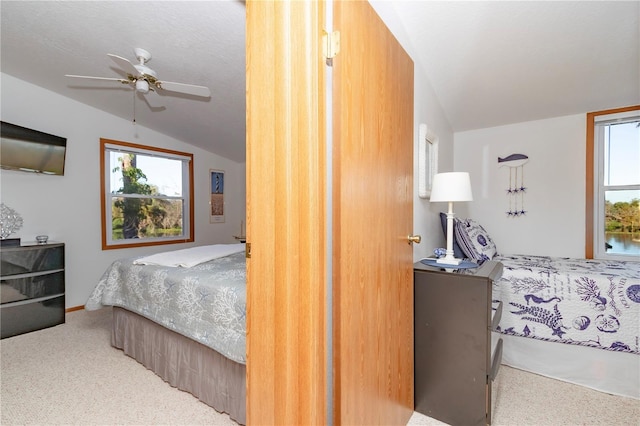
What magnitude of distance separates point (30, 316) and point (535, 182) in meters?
5.18

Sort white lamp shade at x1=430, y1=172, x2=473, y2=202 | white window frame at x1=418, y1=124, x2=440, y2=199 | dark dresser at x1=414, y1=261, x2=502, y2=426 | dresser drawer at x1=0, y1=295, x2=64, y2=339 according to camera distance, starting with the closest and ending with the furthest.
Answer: dark dresser at x1=414, y1=261, x2=502, y2=426, white lamp shade at x1=430, y1=172, x2=473, y2=202, white window frame at x1=418, y1=124, x2=440, y2=199, dresser drawer at x1=0, y1=295, x2=64, y2=339

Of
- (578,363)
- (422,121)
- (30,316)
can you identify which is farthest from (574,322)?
(30,316)

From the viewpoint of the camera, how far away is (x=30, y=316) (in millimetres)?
2730

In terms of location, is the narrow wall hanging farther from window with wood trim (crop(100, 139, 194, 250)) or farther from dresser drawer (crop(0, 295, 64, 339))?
dresser drawer (crop(0, 295, 64, 339))

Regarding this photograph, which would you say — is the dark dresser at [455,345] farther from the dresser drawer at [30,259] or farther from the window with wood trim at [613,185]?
the dresser drawer at [30,259]

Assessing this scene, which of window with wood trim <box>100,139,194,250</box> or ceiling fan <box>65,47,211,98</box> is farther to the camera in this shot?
window with wood trim <box>100,139,194,250</box>

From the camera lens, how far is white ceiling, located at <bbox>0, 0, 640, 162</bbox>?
5.89 ft

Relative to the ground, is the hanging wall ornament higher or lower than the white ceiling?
lower

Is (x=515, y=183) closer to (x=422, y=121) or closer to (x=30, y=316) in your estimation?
(x=422, y=121)

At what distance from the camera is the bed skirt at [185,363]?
5.12ft

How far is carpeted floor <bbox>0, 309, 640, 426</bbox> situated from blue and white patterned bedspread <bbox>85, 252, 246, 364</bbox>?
1.37ft

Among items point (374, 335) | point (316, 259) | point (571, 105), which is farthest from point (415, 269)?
point (571, 105)

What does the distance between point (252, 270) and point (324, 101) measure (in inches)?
23.4

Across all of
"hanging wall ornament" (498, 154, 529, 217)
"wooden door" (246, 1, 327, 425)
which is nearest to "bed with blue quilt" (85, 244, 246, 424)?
"wooden door" (246, 1, 327, 425)
